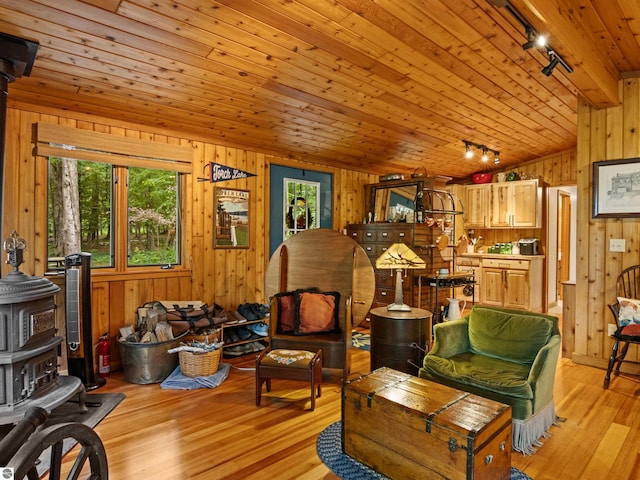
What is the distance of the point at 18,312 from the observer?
7.89 ft

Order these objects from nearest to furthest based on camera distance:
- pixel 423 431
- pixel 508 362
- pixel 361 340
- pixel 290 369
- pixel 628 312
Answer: pixel 423 431 < pixel 508 362 < pixel 290 369 < pixel 628 312 < pixel 361 340

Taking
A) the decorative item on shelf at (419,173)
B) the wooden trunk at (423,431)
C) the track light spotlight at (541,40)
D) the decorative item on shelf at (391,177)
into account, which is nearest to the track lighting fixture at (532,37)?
the track light spotlight at (541,40)

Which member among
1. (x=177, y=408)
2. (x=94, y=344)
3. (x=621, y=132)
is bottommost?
(x=177, y=408)

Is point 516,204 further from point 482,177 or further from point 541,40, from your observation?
point 541,40

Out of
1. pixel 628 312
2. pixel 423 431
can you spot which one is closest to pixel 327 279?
pixel 423 431

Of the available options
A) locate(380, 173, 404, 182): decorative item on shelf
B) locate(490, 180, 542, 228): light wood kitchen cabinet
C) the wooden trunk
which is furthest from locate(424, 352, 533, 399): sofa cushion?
locate(490, 180, 542, 228): light wood kitchen cabinet

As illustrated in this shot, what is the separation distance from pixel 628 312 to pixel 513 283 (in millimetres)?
2974

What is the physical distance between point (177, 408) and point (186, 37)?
8.36ft

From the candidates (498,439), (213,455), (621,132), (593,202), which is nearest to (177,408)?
(213,455)

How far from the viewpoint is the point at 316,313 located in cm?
347

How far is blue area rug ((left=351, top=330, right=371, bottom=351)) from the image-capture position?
4.46 meters

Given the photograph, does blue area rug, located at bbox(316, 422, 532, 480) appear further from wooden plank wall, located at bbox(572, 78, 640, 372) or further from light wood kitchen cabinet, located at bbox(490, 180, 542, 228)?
light wood kitchen cabinet, located at bbox(490, 180, 542, 228)

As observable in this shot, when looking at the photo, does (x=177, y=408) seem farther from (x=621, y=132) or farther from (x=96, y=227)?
(x=621, y=132)

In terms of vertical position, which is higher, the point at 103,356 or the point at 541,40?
the point at 541,40
